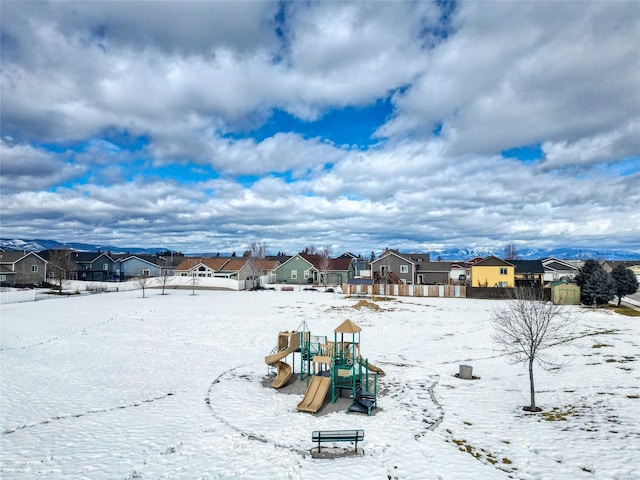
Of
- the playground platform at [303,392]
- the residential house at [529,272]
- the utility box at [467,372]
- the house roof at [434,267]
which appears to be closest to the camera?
the playground platform at [303,392]

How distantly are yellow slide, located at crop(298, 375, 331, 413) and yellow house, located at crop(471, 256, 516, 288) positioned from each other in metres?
51.8

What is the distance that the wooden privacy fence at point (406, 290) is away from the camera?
54.0m

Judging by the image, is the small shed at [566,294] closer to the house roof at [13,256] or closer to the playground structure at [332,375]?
the playground structure at [332,375]

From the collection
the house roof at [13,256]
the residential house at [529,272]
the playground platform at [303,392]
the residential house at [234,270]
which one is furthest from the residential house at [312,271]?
the playground platform at [303,392]

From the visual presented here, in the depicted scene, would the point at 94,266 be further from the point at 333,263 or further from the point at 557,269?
the point at 557,269

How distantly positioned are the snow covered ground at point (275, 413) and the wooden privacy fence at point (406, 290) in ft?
84.1

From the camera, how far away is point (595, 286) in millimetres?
A: 43438

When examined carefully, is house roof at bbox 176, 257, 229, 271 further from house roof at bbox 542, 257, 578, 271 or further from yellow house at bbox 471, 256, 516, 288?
house roof at bbox 542, 257, 578, 271

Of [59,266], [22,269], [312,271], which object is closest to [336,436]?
[312,271]

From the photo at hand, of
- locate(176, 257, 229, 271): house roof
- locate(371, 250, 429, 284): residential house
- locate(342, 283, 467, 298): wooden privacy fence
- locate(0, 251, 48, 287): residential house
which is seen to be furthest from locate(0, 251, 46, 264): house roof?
locate(371, 250, 429, 284): residential house

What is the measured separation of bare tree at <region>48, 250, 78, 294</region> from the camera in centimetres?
6912

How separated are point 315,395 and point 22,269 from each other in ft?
259

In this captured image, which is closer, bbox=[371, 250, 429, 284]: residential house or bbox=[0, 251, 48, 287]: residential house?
bbox=[0, 251, 48, 287]: residential house

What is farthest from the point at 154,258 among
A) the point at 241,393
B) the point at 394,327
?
the point at 241,393
